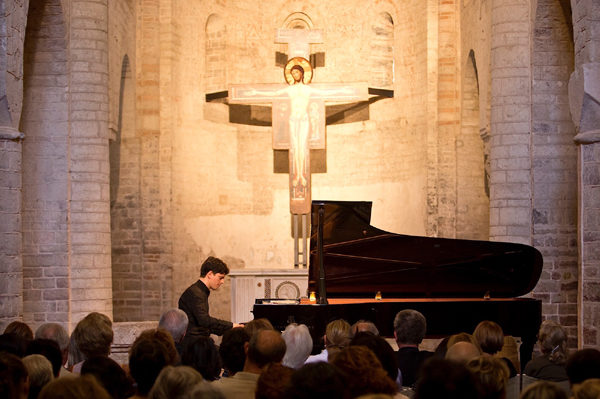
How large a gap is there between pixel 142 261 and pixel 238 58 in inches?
174

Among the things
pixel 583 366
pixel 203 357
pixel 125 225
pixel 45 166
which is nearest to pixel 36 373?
pixel 203 357

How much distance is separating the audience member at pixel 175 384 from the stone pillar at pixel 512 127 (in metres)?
8.08

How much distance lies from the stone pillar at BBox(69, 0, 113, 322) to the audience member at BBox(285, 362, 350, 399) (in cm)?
850

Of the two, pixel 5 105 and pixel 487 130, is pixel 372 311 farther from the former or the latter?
pixel 487 130

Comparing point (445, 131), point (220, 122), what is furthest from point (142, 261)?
point (445, 131)

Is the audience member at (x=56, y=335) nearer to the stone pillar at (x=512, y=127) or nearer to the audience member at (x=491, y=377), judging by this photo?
the audience member at (x=491, y=377)

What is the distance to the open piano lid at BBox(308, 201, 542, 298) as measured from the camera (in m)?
8.96

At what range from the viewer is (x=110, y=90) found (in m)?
13.1

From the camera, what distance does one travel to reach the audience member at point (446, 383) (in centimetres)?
285

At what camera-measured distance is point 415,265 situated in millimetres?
9156

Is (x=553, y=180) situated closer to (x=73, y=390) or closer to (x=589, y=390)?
(x=589, y=390)

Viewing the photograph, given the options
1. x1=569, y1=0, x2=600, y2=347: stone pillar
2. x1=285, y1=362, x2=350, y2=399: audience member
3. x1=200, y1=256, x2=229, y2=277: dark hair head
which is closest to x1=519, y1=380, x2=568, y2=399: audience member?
x1=285, y1=362, x2=350, y2=399: audience member

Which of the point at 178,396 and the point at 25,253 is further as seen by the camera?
the point at 25,253

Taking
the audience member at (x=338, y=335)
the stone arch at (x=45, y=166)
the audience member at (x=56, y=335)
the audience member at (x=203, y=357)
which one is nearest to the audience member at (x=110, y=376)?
the audience member at (x=203, y=357)
